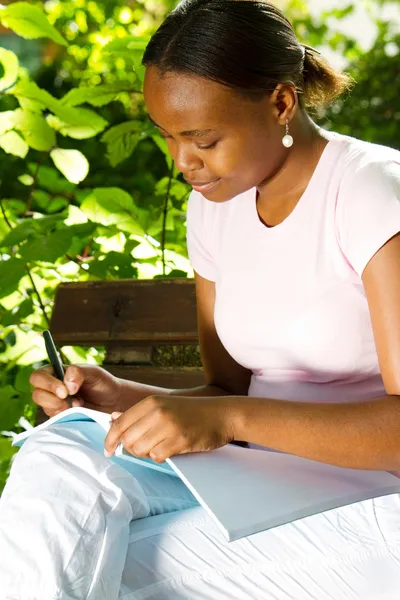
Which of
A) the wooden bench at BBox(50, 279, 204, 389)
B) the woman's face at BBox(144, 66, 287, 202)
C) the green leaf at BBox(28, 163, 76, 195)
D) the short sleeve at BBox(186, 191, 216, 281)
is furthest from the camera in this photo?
the green leaf at BBox(28, 163, 76, 195)

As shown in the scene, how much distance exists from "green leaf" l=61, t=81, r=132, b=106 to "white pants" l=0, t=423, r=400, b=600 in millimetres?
1080

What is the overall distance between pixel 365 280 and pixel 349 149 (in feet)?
0.79

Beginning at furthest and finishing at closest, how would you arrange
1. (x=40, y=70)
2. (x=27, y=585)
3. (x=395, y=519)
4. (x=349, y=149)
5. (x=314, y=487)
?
(x=40, y=70)
(x=349, y=149)
(x=395, y=519)
(x=314, y=487)
(x=27, y=585)

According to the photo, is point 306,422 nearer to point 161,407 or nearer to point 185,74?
point 161,407

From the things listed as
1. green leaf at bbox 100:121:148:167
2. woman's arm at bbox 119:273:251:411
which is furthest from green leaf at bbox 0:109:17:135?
woman's arm at bbox 119:273:251:411

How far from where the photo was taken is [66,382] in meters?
1.43

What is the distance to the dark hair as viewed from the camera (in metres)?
1.30

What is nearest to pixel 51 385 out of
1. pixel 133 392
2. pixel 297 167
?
pixel 133 392

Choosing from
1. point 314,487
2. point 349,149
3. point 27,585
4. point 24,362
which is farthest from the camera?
point 24,362

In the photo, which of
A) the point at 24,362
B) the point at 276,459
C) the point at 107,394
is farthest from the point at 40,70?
the point at 276,459

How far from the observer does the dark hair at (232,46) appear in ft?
4.25

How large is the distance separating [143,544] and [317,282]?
48 cm

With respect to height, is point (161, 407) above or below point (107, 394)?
above

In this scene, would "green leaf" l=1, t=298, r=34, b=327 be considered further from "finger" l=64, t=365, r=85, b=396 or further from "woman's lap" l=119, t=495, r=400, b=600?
"woman's lap" l=119, t=495, r=400, b=600
